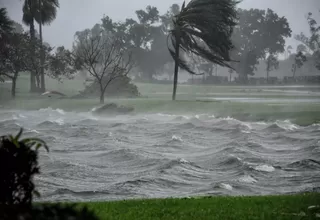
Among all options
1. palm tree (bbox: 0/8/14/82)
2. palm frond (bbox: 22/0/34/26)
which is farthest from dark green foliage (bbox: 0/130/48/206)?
palm frond (bbox: 22/0/34/26)

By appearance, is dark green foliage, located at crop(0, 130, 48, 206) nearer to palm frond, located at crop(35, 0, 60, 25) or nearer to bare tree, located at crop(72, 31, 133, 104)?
bare tree, located at crop(72, 31, 133, 104)

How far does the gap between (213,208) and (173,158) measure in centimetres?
727

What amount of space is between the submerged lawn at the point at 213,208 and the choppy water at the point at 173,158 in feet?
7.68

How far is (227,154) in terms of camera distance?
47.7ft

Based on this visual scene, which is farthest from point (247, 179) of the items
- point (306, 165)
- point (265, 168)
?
point (306, 165)

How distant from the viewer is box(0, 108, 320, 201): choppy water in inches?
427

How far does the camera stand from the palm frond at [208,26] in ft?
94.7

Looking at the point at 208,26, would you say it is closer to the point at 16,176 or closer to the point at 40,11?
the point at 40,11

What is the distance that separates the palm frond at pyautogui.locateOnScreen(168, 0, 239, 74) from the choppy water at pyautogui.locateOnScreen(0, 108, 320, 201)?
252 inches

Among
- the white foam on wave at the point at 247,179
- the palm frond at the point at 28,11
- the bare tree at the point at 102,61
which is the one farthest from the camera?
the palm frond at the point at 28,11

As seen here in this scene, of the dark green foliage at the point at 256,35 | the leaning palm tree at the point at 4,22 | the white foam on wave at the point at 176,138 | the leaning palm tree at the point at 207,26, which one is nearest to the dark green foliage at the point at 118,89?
the leaning palm tree at the point at 4,22

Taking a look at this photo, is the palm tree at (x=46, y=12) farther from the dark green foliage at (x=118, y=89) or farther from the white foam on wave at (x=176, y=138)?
the white foam on wave at (x=176, y=138)

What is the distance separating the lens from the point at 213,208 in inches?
285

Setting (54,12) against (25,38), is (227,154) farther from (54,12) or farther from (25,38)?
(54,12)
